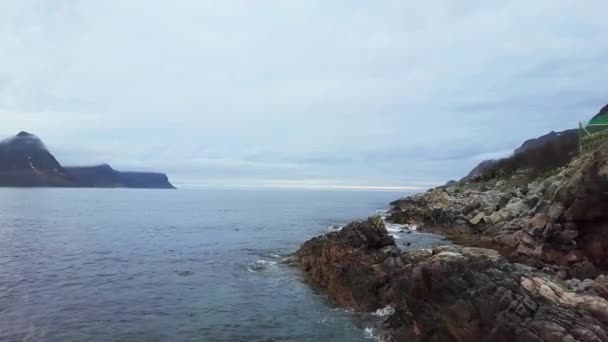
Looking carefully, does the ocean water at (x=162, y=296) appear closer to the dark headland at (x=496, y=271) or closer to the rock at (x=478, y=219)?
the dark headland at (x=496, y=271)

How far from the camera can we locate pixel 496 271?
16297 mm

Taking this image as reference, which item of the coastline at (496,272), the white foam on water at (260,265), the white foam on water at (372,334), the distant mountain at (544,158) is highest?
the distant mountain at (544,158)

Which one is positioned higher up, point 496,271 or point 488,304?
point 496,271

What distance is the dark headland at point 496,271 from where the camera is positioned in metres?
14.4

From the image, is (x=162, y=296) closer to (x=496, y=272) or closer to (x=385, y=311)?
(x=385, y=311)

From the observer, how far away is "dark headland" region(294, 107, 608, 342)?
47.2ft

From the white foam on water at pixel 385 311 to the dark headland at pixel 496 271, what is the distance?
0.35 m

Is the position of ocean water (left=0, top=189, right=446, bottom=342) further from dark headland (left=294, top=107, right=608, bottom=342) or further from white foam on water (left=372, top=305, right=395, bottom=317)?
dark headland (left=294, top=107, right=608, bottom=342)

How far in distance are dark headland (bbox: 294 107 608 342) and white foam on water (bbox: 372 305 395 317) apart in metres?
0.35

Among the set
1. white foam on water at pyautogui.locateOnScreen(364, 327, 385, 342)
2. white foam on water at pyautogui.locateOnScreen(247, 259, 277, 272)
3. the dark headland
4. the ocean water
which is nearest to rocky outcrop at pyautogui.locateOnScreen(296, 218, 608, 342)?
the dark headland

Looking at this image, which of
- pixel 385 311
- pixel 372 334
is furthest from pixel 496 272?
pixel 385 311

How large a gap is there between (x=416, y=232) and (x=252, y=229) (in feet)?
93.7

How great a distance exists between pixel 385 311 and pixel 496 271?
32.2 ft

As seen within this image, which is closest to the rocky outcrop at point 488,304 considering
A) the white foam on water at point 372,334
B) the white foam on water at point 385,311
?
the white foam on water at point 372,334
